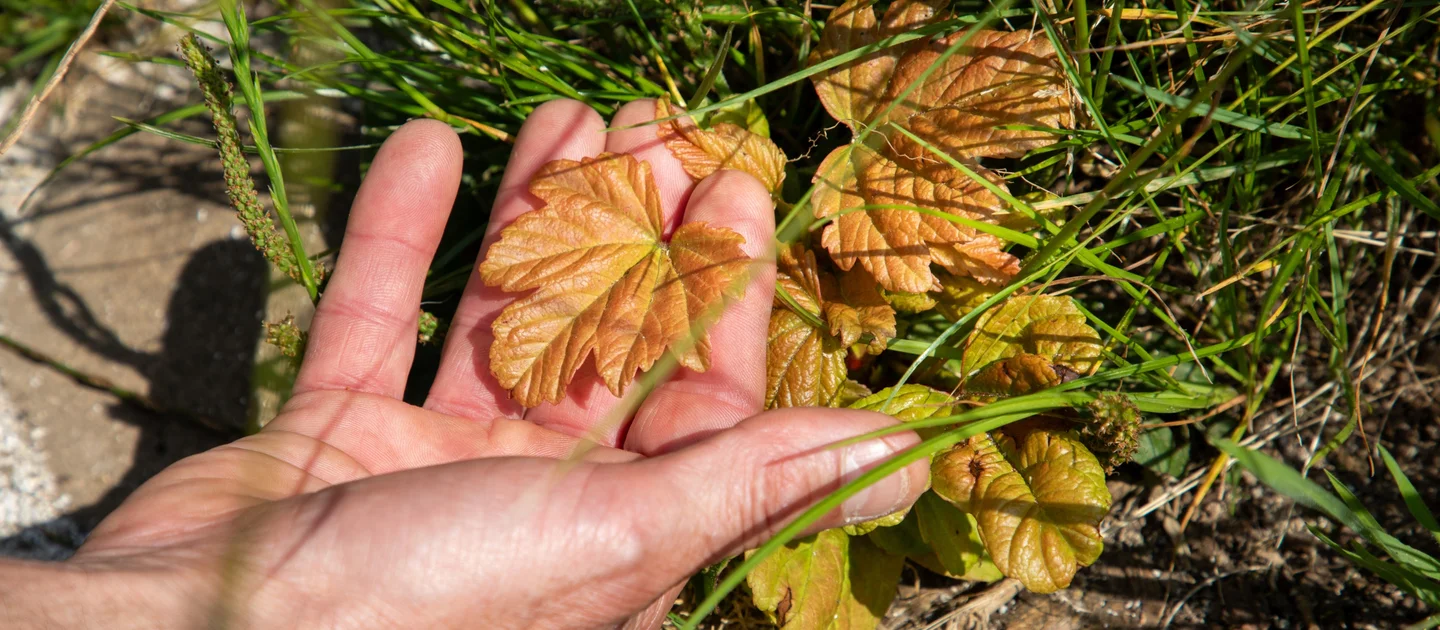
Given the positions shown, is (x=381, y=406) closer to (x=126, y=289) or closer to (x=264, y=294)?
(x=264, y=294)

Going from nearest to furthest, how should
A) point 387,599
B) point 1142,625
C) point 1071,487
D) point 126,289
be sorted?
point 387,599
point 1071,487
point 1142,625
point 126,289

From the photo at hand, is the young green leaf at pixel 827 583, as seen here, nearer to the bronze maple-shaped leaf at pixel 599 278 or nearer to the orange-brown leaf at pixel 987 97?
the bronze maple-shaped leaf at pixel 599 278

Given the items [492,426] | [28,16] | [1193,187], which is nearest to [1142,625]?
[1193,187]

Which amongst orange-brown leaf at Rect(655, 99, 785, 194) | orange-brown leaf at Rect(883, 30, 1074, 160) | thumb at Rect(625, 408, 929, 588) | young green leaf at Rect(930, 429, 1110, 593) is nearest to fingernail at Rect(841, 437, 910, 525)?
thumb at Rect(625, 408, 929, 588)

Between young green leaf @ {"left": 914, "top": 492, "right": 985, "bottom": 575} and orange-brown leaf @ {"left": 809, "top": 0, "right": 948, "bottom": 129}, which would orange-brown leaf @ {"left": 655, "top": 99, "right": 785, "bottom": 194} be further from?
young green leaf @ {"left": 914, "top": 492, "right": 985, "bottom": 575}

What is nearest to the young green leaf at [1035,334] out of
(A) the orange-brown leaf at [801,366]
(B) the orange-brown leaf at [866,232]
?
(B) the orange-brown leaf at [866,232]

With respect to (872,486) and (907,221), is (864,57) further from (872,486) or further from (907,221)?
Result: (872,486)
